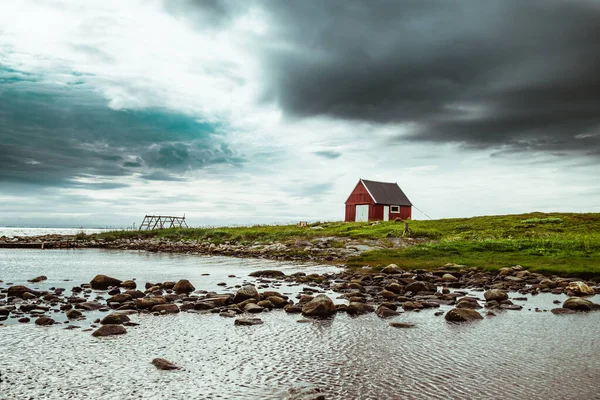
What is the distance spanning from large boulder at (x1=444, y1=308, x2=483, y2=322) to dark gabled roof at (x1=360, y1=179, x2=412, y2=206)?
167ft

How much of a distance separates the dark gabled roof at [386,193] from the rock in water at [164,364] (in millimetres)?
56623

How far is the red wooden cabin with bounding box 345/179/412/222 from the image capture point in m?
63.5

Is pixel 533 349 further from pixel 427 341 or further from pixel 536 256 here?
pixel 536 256

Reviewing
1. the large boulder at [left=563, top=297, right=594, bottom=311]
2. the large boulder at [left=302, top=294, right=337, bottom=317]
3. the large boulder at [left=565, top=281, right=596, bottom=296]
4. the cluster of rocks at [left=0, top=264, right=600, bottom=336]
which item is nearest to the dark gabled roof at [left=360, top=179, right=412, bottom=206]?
the cluster of rocks at [left=0, top=264, right=600, bottom=336]

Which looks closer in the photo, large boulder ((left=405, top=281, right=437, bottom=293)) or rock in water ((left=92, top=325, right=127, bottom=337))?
rock in water ((left=92, top=325, right=127, bottom=337))

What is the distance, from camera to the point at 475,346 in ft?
31.3

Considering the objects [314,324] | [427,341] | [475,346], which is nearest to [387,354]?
[427,341]

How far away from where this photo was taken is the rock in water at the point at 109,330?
1028cm

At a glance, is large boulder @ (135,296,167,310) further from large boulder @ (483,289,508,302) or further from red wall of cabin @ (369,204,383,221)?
red wall of cabin @ (369,204,383,221)

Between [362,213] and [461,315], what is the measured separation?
5318 centimetres

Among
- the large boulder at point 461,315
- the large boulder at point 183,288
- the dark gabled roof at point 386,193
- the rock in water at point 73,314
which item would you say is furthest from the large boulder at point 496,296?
the dark gabled roof at point 386,193

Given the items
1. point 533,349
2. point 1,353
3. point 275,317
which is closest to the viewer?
point 1,353

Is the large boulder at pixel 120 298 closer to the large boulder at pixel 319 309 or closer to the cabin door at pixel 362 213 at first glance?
the large boulder at pixel 319 309

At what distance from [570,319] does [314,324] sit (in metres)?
7.39
